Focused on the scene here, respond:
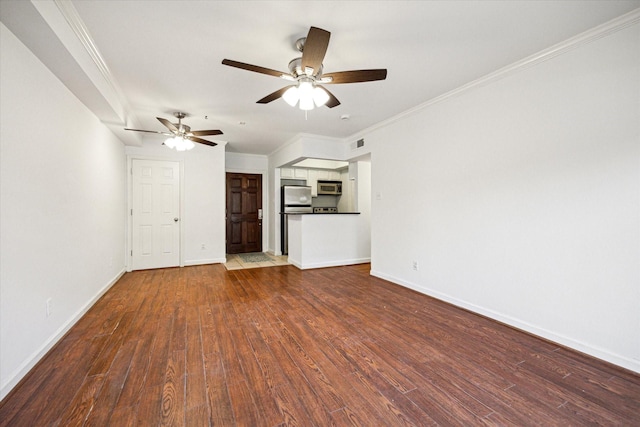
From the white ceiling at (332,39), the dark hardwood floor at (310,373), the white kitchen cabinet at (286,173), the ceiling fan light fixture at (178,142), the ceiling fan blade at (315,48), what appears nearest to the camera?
the dark hardwood floor at (310,373)

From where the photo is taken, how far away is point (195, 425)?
1.42 metres

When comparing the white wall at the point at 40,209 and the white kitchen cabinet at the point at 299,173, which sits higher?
the white kitchen cabinet at the point at 299,173

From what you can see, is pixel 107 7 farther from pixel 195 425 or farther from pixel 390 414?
pixel 390 414

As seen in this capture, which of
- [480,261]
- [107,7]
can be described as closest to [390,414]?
[480,261]

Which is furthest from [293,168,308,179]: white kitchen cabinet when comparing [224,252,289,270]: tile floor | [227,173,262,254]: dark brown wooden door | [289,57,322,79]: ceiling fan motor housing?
[289,57,322,79]: ceiling fan motor housing

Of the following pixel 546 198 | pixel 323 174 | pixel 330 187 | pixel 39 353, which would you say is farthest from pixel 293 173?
pixel 39 353

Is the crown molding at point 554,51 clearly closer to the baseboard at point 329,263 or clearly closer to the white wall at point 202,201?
the baseboard at point 329,263

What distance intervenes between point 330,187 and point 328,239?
240cm

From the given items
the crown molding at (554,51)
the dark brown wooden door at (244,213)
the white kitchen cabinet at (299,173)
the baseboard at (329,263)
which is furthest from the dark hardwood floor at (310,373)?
the white kitchen cabinet at (299,173)

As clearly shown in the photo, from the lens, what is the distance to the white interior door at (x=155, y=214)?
200 inches

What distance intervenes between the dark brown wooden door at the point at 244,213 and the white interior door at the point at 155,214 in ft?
4.92

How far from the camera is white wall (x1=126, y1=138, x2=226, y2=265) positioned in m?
5.39

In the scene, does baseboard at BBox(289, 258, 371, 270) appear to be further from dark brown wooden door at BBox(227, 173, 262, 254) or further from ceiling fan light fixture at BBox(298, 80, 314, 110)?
ceiling fan light fixture at BBox(298, 80, 314, 110)

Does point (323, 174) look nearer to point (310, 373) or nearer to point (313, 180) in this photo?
point (313, 180)
